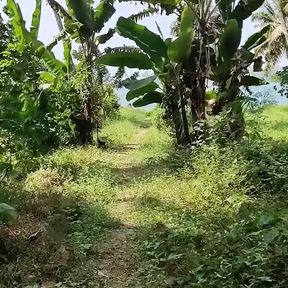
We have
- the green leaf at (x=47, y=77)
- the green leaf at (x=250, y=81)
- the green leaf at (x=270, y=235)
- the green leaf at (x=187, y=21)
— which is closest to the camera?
the green leaf at (x=270, y=235)

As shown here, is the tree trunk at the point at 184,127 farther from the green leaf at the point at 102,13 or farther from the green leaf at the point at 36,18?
the green leaf at the point at 36,18

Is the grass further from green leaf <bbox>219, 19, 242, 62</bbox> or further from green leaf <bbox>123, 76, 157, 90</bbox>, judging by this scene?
green leaf <bbox>219, 19, 242, 62</bbox>

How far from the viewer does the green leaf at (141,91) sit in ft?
27.0

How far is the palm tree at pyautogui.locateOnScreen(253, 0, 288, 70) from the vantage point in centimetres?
2045

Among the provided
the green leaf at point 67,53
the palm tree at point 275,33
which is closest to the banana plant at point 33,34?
the green leaf at point 67,53

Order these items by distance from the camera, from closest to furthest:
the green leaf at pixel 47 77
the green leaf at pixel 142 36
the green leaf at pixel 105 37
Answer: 1. the green leaf at pixel 142 36
2. the green leaf at pixel 47 77
3. the green leaf at pixel 105 37

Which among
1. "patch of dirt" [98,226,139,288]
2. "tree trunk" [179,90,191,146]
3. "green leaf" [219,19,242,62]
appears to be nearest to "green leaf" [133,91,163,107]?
"tree trunk" [179,90,191,146]

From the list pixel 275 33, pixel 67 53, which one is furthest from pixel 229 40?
pixel 275 33

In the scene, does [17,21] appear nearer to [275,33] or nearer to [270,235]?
[270,235]

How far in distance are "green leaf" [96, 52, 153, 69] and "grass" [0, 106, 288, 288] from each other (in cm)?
185

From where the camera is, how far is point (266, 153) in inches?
249

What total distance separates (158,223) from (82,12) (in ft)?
21.6

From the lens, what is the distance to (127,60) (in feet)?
26.3

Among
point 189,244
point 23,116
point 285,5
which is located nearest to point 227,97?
point 23,116
